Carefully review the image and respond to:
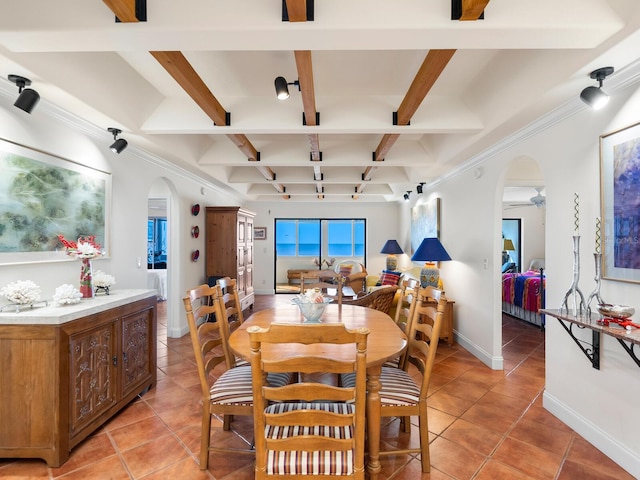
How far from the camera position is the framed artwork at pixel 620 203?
181cm

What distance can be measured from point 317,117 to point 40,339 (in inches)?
100

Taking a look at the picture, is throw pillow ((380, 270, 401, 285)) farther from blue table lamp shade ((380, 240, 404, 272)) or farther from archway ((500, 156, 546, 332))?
archway ((500, 156, 546, 332))

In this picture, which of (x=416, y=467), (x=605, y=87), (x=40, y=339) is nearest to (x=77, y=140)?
(x=40, y=339)

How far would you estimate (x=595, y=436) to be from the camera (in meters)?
2.06

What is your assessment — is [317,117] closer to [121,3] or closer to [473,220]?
[121,3]

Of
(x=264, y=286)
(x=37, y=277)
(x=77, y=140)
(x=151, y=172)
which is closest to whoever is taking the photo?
(x=37, y=277)

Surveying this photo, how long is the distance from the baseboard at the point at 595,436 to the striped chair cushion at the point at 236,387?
6.87ft

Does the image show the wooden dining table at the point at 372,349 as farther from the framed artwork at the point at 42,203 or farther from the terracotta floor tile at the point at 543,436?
the framed artwork at the point at 42,203

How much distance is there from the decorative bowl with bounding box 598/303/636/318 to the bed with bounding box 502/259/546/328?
3.23m

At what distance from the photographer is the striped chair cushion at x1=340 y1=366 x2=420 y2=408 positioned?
1769mm

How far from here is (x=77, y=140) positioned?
2584 millimetres

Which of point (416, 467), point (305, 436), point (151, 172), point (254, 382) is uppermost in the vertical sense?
point (151, 172)

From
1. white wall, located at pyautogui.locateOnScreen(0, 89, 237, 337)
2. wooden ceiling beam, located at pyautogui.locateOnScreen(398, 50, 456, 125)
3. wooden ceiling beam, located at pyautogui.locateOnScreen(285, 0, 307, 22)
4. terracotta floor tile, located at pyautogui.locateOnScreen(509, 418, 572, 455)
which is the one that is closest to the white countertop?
white wall, located at pyautogui.locateOnScreen(0, 89, 237, 337)

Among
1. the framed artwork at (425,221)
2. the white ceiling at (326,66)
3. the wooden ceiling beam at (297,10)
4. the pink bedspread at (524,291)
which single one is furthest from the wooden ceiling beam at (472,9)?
the pink bedspread at (524,291)
